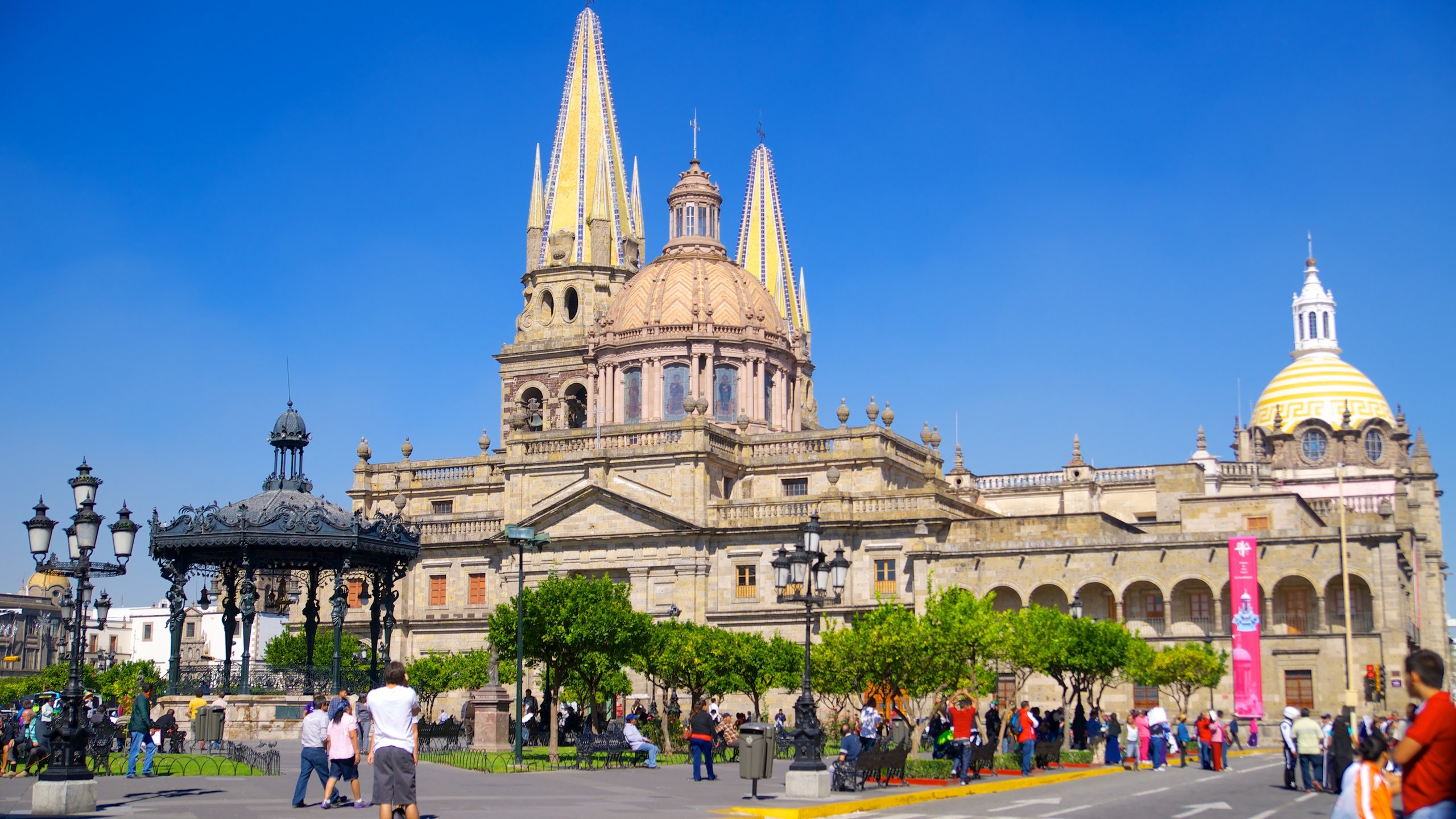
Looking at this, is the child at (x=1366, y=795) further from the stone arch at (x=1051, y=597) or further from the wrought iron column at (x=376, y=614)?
the stone arch at (x=1051, y=597)

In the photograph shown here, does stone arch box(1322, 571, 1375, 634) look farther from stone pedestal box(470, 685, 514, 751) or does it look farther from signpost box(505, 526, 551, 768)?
stone pedestal box(470, 685, 514, 751)

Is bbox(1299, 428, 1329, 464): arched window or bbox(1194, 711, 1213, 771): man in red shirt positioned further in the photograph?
bbox(1299, 428, 1329, 464): arched window

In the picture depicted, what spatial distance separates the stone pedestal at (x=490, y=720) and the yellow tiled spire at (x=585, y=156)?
3506 cm

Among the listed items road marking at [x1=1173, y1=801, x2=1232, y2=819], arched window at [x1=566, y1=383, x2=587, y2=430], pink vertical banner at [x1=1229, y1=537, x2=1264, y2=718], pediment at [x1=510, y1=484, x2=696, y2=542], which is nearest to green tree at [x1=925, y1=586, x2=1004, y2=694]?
road marking at [x1=1173, y1=801, x2=1232, y2=819]

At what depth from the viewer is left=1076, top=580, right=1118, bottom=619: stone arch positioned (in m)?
48.8

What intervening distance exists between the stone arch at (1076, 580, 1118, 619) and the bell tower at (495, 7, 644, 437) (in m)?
23.0

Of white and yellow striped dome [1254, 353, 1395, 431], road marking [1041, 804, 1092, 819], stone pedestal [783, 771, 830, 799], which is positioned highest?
white and yellow striped dome [1254, 353, 1395, 431]

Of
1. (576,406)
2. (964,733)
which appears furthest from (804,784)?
(576,406)

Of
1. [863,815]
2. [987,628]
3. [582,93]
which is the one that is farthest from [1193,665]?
[582,93]

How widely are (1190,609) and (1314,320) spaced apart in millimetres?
42431

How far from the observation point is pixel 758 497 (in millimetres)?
55062

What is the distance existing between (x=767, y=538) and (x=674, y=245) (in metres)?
16.4

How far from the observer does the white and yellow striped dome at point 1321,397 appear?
252ft

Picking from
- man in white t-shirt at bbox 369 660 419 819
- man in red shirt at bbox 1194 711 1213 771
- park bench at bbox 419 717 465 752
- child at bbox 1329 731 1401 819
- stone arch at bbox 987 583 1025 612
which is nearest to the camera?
child at bbox 1329 731 1401 819
